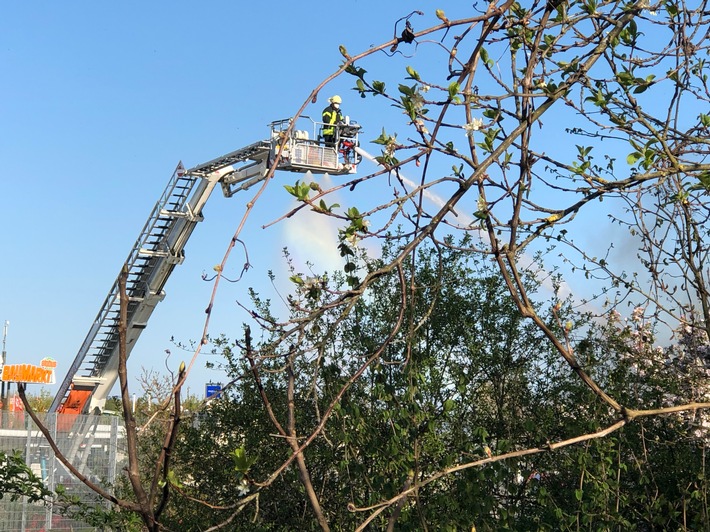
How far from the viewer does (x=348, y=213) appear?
2.62 meters

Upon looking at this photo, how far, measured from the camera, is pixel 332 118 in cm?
1507

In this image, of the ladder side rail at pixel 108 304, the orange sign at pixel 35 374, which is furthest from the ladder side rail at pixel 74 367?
the orange sign at pixel 35 374

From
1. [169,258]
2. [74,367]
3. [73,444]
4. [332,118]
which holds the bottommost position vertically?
[73,444]

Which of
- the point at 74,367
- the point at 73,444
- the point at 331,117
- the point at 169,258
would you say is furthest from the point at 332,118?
the point at 74,367

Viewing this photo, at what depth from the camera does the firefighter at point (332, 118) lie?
49.1 feet

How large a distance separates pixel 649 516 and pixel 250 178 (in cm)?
1174

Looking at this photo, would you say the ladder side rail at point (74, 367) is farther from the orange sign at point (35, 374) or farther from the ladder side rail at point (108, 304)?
the orange sign at point (35, 374)

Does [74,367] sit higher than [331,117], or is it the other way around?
[331,117]

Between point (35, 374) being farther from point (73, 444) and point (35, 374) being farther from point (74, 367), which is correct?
point (73, 444)

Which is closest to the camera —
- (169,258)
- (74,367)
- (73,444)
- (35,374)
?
(73,444)

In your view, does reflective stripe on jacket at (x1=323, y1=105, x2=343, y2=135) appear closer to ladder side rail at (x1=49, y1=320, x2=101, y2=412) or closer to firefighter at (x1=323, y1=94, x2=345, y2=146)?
firefighter at (x1=323, y1=94, x2=345, y2=146)

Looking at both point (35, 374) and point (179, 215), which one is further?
point (35, 374)

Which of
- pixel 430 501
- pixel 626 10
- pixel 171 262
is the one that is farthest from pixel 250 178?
pixel 626 10

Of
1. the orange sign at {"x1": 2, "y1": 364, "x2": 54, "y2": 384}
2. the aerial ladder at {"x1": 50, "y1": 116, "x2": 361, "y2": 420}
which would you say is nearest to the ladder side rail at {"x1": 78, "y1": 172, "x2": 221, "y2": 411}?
the aerial ladder at {"x1": 50, "y1": 116, "x2": 361, "y2": 420}
